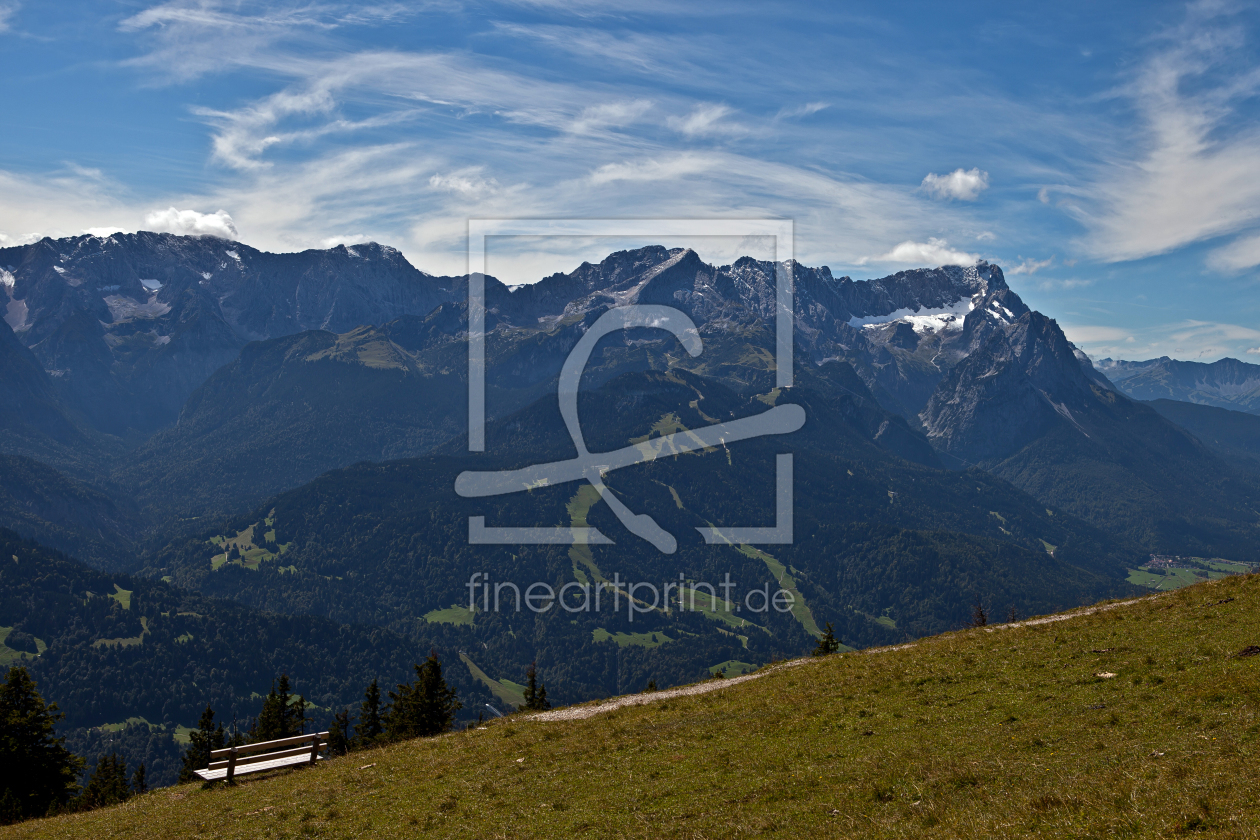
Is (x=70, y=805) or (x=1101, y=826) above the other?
(x=1101, y=826)

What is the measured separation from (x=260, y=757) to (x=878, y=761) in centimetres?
2739

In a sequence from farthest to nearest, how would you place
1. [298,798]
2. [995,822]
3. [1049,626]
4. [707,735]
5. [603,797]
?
[1049,626] < [707,735] < [298,798] < [603,797] < [995,822]

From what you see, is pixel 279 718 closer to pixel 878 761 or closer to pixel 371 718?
pixel 371 718

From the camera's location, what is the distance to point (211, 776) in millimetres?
32500

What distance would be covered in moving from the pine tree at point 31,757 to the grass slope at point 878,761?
1835 centimetres

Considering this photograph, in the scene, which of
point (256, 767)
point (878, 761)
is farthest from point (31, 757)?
point (878, 761)

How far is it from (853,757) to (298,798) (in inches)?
790

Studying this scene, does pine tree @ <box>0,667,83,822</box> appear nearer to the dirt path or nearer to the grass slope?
the grass slope

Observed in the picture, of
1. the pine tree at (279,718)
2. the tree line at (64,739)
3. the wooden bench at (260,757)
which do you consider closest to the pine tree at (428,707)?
the tree line at (64,739)

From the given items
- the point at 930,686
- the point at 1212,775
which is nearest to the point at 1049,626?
the point at 930,686

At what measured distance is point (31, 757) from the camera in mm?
45625

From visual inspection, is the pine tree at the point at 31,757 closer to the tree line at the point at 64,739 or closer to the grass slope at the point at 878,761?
the tree line at the point at 64,739

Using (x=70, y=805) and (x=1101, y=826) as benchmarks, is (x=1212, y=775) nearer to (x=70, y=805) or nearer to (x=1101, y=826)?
(x=1101, y=826)

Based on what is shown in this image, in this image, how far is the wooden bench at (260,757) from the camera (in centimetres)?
3294
